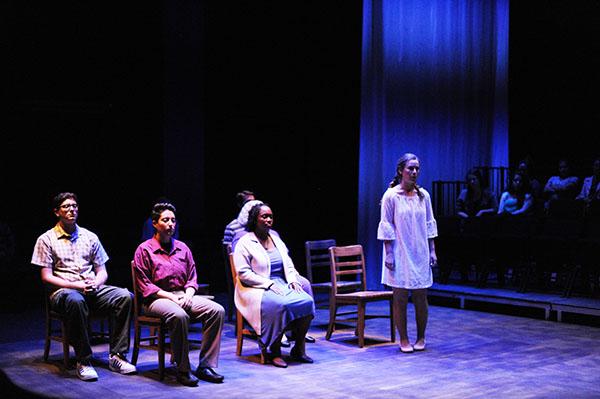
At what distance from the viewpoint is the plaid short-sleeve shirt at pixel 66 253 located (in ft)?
18.5

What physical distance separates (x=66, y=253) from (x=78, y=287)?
0.27 m

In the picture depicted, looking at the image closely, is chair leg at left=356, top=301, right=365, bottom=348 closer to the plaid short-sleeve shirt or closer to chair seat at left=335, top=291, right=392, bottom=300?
chair seat at left=335, top=291, right=392, bottom=300

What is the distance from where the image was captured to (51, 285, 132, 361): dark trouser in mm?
5418

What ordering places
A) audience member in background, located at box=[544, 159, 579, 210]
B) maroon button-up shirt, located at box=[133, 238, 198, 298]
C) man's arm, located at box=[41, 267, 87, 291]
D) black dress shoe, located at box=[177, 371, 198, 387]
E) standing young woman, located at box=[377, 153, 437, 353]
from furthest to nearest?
audience member in background, located at box=[544, 159, 579, 210] < standing young woman, located at box=[377, 153, 437, 353] < man's arm, located at box=[41, 267, 87, 291] < maroon button-up shirt, located at box=[133, 238, 198, 298] < black dress shoe, located at box=[177, 371, 198, 387]

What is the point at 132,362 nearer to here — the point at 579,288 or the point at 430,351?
the point at 430,351

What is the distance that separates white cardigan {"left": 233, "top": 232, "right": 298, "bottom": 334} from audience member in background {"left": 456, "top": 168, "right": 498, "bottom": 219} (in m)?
4.15

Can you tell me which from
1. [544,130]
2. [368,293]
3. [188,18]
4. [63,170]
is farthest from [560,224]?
[63,170]

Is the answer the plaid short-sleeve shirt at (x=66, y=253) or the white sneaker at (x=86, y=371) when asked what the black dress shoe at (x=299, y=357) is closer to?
the white sneaker at (x=86, y=371)

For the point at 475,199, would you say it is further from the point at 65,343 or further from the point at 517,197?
the point at 65,343

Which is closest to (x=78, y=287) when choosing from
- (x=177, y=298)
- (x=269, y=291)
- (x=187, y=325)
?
(x=177, y=298)

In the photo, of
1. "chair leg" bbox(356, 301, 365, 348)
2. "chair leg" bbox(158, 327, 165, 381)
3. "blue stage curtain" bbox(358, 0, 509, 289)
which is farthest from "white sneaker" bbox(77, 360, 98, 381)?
"blue stage curtain" bbox(358, 0, 509, 289)

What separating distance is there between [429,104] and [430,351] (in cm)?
473

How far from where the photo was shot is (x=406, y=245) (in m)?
6.24

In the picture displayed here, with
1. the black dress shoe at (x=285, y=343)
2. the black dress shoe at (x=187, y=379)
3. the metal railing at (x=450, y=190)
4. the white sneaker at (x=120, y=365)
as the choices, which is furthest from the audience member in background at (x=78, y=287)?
the metal railing at (x=450, y=190)
